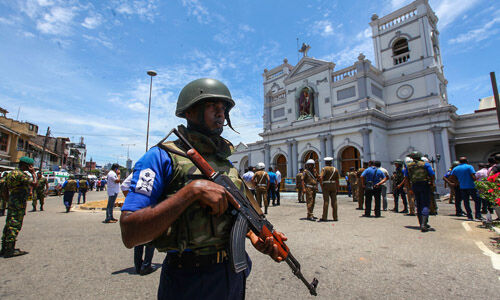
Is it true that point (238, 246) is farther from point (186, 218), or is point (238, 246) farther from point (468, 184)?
point (468, 184)

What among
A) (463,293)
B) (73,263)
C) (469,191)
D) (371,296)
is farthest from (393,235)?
(73,263)

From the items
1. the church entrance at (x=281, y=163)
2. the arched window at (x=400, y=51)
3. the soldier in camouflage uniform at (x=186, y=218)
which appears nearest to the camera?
the soldier in camouflage uniform at (x=186, y=218)

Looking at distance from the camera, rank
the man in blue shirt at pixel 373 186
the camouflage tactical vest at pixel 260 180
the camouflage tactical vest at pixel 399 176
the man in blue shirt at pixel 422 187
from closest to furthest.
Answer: the man in blue shirt at pixel 422 187, the man in blue shirt at pixel 373 186, the camouflage tactical vest at pixel 260 180, the camouflage tactical vest at pixel 399 176

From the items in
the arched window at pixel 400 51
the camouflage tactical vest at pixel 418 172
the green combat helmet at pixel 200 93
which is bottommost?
the camouflage tactical vest at pixel 418 172

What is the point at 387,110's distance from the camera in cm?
1992

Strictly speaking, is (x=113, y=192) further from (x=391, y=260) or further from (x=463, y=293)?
(x=463, y=293)

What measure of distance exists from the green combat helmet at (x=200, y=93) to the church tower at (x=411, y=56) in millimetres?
21319

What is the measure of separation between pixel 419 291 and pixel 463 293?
1.40 ft

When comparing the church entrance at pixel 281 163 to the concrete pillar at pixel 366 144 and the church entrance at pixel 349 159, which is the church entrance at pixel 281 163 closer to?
the church entrance at pixel 349 159

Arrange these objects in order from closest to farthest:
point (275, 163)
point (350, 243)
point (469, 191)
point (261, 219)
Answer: point (261, 219)
point (350, 243)
point (469, 191)
point (275, 163)

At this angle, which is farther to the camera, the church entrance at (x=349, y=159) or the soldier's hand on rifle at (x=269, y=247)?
the church entrance at (x=349, y=159)

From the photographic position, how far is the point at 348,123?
Result: 1858 centimetres

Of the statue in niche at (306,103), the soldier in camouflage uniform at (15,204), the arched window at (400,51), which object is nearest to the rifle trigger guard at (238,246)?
the soldier in camouflage uniform at (15,204)

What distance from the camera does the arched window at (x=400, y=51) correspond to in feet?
64.0
